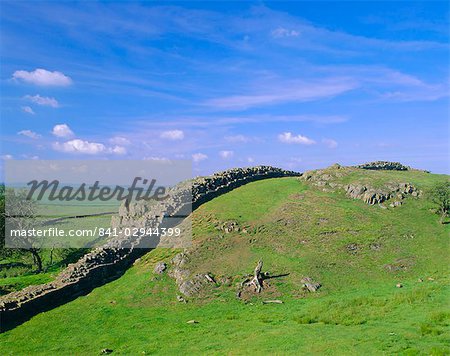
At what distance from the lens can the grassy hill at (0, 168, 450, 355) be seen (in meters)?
22.6

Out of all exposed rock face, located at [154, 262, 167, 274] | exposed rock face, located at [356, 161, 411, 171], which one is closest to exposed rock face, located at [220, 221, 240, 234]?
exposed rock face, located at [154, 262, 167, 274]

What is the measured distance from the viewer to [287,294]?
3075cm

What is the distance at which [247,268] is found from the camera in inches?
1347

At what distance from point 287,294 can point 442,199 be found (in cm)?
2673

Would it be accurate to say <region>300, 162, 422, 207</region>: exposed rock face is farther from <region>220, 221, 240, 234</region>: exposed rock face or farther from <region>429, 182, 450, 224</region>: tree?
<region>220, 221, 240, 234</region>: exposed rock face

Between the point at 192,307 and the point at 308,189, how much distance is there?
2891 centimetres

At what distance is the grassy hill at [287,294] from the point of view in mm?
22625

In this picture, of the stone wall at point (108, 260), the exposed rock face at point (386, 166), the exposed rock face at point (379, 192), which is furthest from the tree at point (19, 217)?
the exposed rock face at point (386, 166)

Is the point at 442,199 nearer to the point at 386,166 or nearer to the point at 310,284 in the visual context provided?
the point at 310,284

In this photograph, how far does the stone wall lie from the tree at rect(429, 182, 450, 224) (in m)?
27.7

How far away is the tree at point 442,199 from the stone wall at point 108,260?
91.0 ft

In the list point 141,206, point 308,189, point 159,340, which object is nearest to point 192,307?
point 159,340

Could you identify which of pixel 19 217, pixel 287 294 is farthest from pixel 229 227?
pixel 19 217

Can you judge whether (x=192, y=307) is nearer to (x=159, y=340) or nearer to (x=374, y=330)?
(x=159, y=340)
